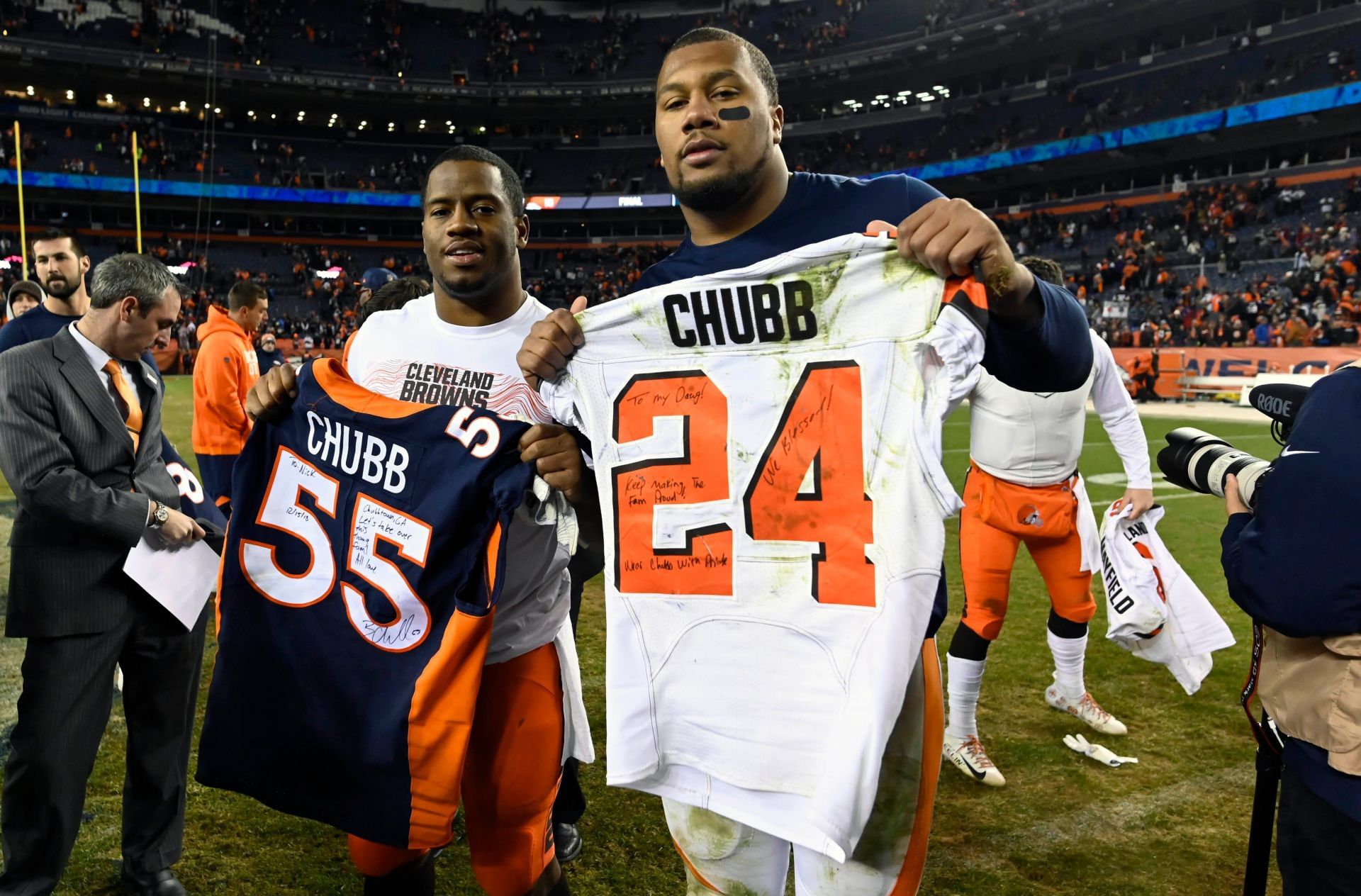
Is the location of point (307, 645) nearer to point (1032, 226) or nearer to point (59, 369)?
point (59, 369)

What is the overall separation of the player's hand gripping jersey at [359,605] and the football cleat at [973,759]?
8.27 ft

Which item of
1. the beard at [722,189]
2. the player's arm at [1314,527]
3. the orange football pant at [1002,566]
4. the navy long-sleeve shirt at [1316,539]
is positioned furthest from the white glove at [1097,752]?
the beard at [722,189]

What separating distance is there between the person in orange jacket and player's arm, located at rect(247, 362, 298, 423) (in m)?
3.41

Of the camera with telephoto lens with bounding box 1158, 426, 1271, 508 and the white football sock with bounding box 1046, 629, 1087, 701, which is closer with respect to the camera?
the camera with telephoto lens with bounding box 1158, 426, 1271, 508

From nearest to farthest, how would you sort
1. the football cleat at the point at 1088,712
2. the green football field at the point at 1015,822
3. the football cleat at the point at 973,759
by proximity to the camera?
1. the green football field at the point at 1015,822
2. the football cleat at the point at 973,759
3. the football cleat at the point at 1088,712

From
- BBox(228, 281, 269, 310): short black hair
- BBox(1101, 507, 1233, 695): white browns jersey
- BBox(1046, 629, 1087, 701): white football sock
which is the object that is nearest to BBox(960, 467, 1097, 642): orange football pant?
BBox(1046, 629, 1087, 701): white football sock

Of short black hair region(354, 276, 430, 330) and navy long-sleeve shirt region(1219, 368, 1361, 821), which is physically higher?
short black hair region(354, 276, 430, 330)

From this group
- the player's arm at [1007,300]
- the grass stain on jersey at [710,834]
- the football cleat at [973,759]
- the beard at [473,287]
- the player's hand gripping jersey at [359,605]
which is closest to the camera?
the player's arm at [1007,300]

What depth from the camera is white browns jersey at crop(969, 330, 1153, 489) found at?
394cm

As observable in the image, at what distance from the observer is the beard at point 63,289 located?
387cm

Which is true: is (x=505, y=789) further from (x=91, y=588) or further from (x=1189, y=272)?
(x=1189, y=272)

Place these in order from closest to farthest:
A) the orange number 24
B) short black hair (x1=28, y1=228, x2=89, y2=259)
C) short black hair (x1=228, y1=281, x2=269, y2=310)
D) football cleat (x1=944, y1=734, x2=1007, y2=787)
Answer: the orange number 24
football cleat (x1=944, y1=734, x2=1007, y2=787)
short black hair (x1=28, y1=228, x2=89, y2=259)
short black hair (x1=228, y1=281, x2=269, y2=310)

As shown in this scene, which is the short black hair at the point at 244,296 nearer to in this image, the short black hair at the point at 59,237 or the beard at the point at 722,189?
the short black hair at the point at 59,237

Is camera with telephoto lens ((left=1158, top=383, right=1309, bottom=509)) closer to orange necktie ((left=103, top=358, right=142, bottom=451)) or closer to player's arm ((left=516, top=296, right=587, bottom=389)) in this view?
player's arm ((left=516, top=296, right=587, bottom=389))
